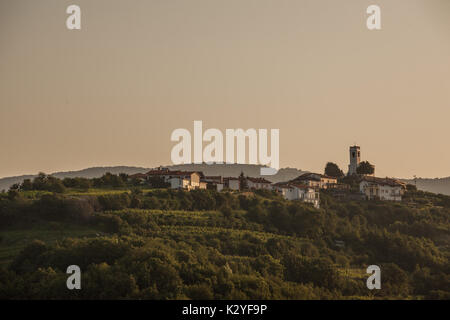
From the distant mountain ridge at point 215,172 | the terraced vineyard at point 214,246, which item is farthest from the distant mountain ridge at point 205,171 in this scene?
the terraced vineyard at point 214,246

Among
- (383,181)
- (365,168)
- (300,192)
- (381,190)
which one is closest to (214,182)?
(300,192)

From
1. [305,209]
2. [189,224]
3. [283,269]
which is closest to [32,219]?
[189,224]

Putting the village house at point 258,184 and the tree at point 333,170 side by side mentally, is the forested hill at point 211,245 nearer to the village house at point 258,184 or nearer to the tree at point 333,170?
the village house at point 258,184

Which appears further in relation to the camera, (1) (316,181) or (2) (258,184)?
(1) (316,181)

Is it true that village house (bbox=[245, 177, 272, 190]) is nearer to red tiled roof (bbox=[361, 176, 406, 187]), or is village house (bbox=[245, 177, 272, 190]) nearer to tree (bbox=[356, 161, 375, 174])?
red tiled roof (bbox=[361, 176, 406, 187])

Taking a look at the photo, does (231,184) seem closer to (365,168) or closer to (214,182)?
(214,182)
